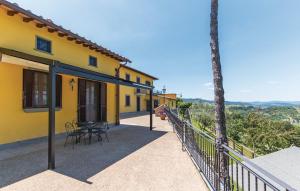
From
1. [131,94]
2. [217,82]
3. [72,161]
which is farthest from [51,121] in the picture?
[131,94]

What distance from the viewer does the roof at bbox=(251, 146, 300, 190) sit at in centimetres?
1177

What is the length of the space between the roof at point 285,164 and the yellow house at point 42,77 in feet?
37.2

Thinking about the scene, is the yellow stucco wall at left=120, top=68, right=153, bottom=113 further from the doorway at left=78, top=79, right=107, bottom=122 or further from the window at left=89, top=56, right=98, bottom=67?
the window at left=89, top=56, right=98, bottom=67

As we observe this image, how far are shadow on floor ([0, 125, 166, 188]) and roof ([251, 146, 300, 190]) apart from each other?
1016 cm

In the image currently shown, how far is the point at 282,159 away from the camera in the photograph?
14414mm

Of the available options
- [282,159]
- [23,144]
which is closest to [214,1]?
[23,144]

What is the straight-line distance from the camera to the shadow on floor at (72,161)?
3.87 m

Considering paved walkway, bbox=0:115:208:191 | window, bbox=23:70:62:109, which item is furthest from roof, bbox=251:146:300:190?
window, bbox=23:70:62:109

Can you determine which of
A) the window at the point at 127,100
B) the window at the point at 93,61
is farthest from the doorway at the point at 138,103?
the window at the point at 93,61

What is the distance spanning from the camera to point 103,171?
4.14 m

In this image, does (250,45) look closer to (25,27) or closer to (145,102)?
(25,27)

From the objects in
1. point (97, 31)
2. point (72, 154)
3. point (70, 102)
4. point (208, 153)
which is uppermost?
point (97, 31)

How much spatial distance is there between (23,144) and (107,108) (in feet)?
16.1

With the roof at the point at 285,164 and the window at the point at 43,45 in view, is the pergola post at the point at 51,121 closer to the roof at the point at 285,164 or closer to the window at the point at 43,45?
the window at the point at 43,45
